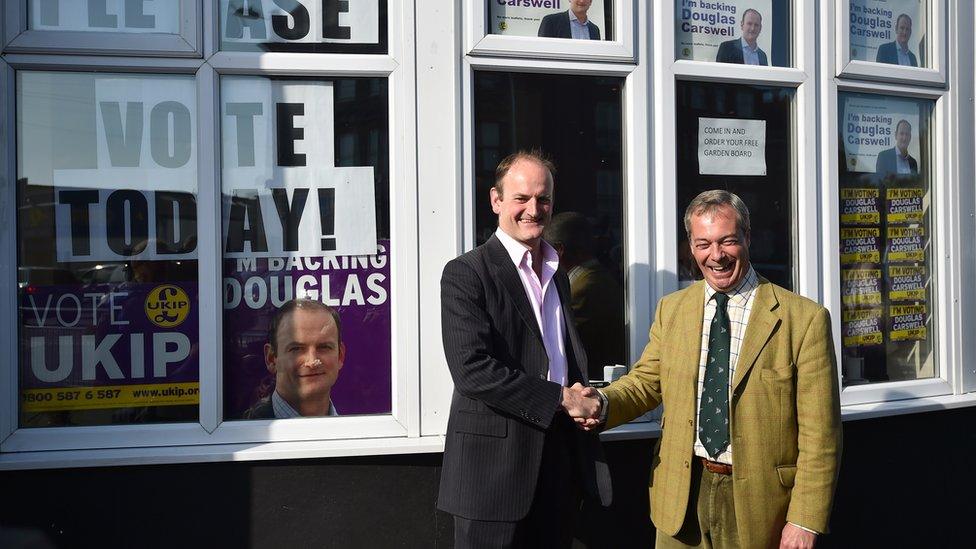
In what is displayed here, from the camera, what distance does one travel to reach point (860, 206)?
4625 mm

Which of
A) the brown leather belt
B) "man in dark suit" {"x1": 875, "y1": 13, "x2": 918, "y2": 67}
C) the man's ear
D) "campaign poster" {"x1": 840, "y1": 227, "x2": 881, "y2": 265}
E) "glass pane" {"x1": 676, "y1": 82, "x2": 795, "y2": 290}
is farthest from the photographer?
"man in dark suit" {"x1": 875, "y1": 13, "x2": 918, "y2": 67}

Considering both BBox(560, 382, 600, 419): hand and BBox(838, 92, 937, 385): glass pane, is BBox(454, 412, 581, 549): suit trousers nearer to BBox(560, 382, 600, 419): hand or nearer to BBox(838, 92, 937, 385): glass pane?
BBox(560, 382, 600, 419): hand

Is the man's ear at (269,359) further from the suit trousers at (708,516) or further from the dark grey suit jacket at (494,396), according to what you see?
the suit trousers at (708,516)

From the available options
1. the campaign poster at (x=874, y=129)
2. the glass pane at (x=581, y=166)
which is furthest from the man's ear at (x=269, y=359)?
the campaign poster at (x=874, y=129)

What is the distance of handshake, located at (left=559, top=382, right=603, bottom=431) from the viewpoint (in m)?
2.95

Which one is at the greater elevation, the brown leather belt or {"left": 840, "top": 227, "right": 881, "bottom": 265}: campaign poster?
{"left": 840, "top": 227, "right": 881, "bottom": 265}: campaign poster

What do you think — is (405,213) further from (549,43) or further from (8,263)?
(8,263)

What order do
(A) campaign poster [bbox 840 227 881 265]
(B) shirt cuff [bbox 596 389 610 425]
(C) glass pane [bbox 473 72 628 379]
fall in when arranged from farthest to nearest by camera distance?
1. (A) campaign poster [bbox 840 227 881 265]
2. (C) glass pane [bbox 473 72 628 379]
3. (B) shirt cuff [bbox 596 389 610 425]

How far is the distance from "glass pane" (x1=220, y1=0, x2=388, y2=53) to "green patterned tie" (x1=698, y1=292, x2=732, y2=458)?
203 centimetres

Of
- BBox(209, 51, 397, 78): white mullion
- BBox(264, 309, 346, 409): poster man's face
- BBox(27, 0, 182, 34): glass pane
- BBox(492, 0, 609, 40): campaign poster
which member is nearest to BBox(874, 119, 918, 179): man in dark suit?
BBox(492, 0, 609, 40): campaign poster

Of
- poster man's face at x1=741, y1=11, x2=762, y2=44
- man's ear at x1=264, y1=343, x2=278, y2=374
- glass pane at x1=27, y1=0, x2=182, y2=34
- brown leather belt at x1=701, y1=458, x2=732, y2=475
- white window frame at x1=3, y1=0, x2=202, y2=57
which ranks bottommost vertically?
brown leather belt at x1=701, y1=458, x2=732, y2=475

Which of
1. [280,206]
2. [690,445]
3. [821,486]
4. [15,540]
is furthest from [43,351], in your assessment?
[821,486]

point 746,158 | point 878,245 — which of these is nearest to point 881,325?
point 878,245

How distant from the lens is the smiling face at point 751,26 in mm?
4359
